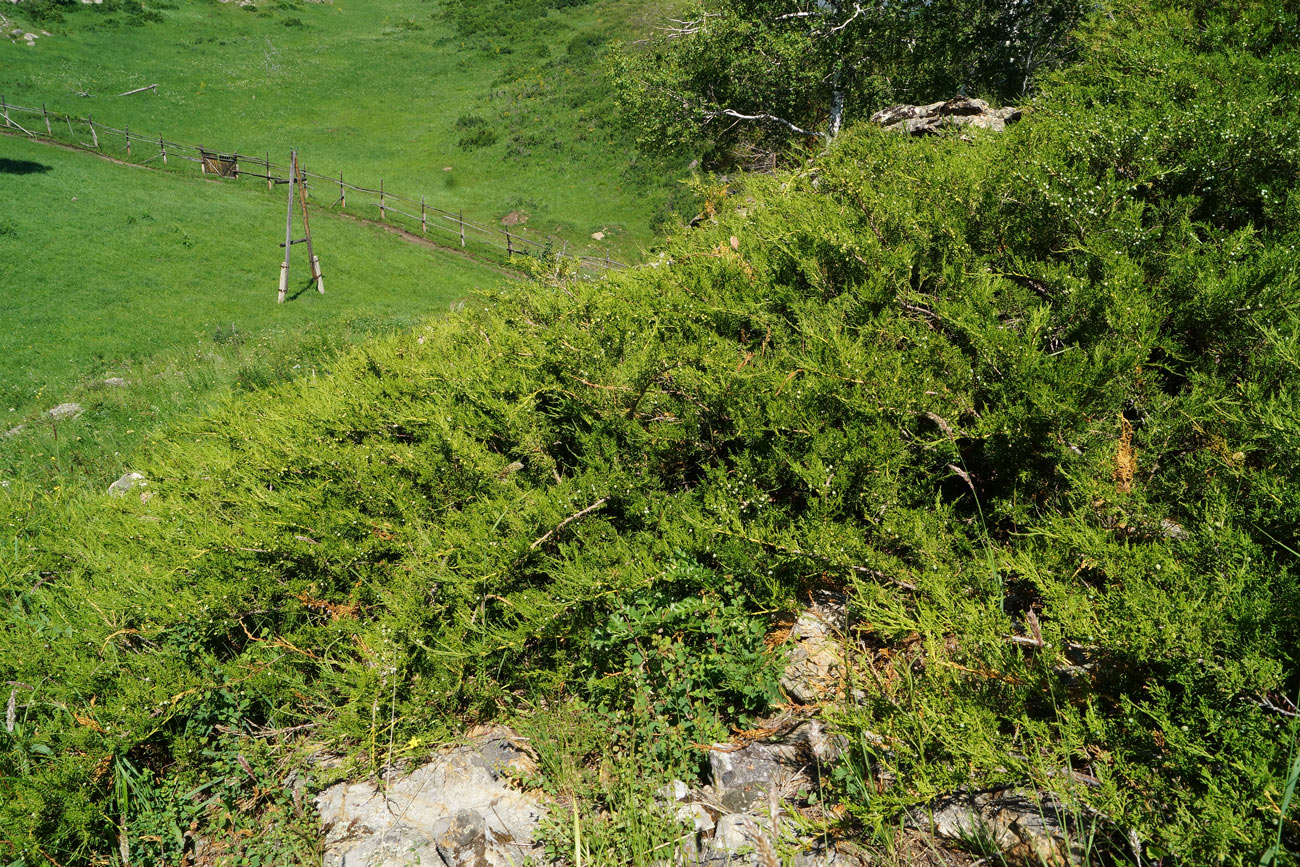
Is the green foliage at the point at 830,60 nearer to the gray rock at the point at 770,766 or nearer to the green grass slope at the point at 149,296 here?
the green grass slope at the point at 149,296

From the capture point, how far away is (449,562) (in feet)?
11.7

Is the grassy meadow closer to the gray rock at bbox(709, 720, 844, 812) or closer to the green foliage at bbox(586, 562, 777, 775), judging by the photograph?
the green foliage at bbox(586, 562, 777, 775)

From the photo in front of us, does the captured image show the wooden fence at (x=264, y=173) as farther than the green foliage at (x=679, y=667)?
Yes

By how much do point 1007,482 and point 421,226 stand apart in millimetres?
30133

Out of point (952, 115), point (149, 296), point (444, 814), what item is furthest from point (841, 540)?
point (149, 296)

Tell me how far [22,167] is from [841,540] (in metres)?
35.8

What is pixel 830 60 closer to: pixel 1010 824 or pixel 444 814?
pixel 1010 824

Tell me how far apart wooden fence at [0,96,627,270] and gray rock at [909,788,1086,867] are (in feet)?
87.3

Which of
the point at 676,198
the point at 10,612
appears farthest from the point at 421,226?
the point at 10,612

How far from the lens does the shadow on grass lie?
2514 centimetres

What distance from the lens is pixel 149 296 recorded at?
18.8m

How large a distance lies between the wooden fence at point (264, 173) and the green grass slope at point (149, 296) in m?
2.00

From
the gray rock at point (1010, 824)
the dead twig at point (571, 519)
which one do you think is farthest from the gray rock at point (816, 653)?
the dead twig at point (571, 519)

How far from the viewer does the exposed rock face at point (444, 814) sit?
2.90 m
